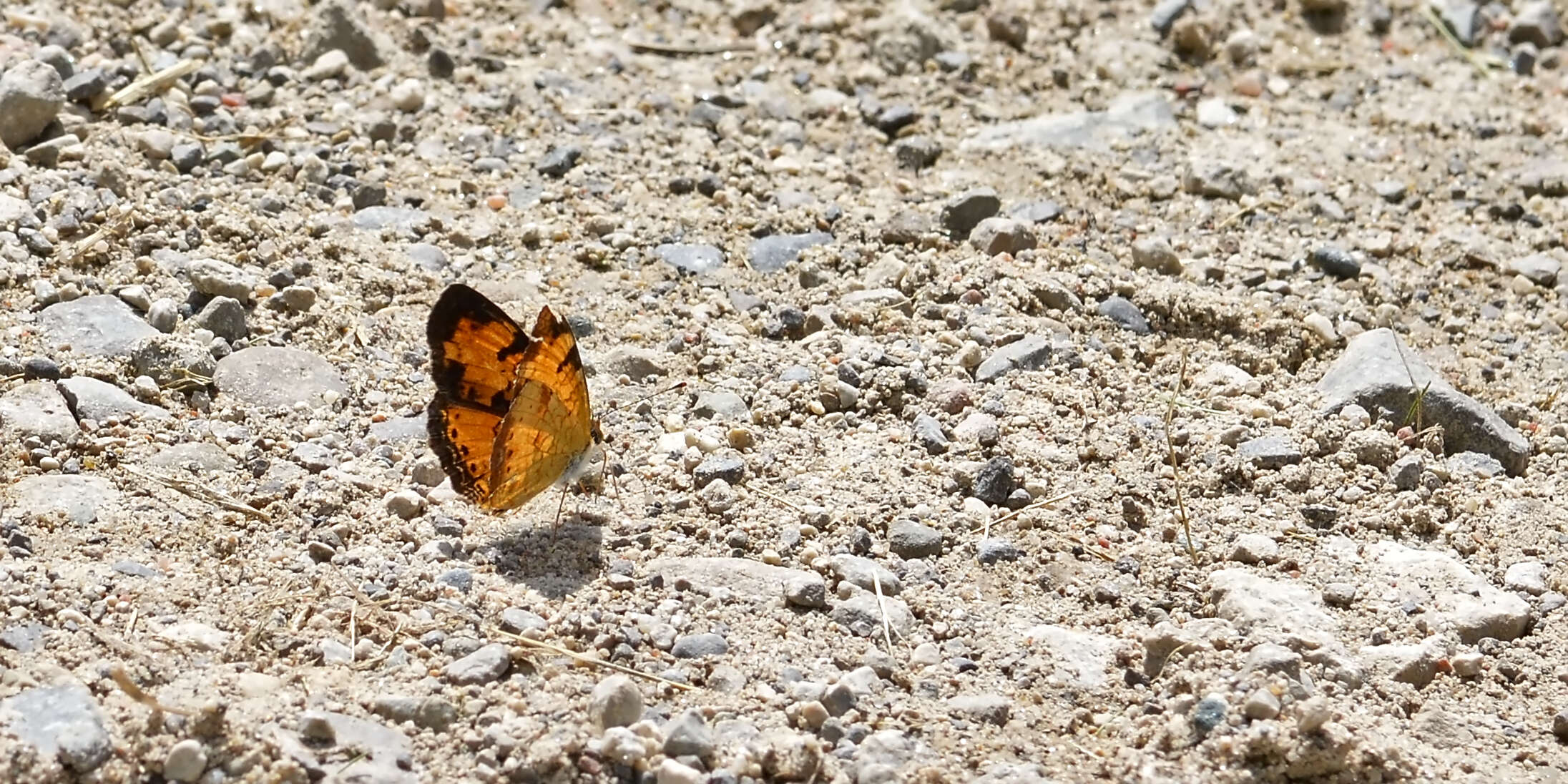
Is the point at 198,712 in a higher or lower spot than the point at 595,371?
higher

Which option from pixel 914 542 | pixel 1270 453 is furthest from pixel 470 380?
pixel 1270 453

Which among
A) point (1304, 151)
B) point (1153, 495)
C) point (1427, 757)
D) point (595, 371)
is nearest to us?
point (1427, 757)

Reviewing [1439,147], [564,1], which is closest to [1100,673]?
[1439,147]

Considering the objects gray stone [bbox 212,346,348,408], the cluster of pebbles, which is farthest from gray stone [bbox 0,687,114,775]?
gray stone [bbox 212,346,348,408]

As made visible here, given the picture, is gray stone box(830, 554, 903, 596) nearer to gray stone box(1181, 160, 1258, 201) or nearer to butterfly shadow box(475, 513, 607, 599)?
butterfly shadow box(475, 513, 607, 599)

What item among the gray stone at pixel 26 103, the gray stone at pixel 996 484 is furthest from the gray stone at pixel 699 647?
the gray stone at pixel 26 103

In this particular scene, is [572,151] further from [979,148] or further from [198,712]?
[198,712]

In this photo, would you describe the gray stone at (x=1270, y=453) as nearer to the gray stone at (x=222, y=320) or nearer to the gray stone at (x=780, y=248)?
the gray stone at (x=780, y=248)
